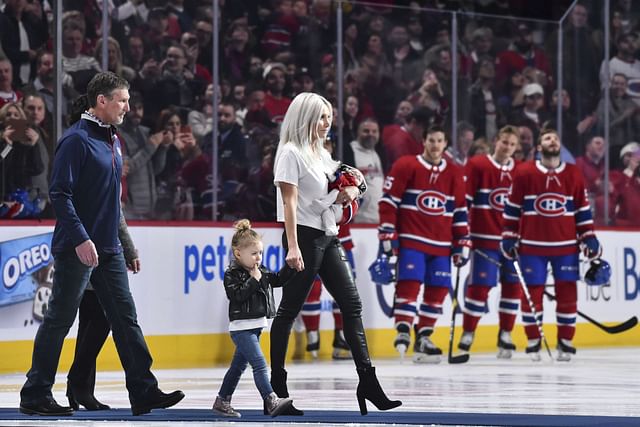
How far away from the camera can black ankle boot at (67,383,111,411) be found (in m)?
6.93

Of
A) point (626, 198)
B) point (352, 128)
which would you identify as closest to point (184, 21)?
point (352, 128)

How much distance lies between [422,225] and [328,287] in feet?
13.7

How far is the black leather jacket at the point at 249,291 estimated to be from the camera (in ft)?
21.9

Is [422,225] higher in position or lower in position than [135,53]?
lower

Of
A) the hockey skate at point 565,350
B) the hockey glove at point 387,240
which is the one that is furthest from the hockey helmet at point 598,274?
the hockey glove at point 387,240

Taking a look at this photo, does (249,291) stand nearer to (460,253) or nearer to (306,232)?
(306,232)

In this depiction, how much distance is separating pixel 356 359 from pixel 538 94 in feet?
24.4

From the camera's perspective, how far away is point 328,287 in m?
6.78

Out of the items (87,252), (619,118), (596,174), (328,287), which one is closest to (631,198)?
(596,174)

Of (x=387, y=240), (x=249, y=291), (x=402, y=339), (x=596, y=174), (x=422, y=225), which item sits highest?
(x=596, y=174)

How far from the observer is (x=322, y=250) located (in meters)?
6.73

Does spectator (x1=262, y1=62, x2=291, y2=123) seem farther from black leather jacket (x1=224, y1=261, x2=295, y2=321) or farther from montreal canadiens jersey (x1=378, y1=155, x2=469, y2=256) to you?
black leather jacket (x1=224, y1=261, x2=295, y2=321)

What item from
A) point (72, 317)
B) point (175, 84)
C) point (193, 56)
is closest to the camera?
point (72, 317)

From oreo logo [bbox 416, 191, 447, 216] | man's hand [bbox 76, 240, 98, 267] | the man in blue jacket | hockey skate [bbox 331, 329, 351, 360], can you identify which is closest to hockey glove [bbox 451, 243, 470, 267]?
oreo logo [bbox 416, 191, 447, 216]
